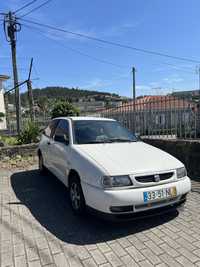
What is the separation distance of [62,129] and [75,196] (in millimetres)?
1668

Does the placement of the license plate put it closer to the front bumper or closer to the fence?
the front bumper

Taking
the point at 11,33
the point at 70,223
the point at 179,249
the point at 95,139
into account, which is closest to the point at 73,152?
the point at 95,139

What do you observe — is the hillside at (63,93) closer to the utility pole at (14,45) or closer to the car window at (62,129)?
the utility pole at (14,45)

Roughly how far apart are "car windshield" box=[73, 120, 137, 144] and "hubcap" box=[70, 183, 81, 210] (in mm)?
828

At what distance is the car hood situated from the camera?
343cm

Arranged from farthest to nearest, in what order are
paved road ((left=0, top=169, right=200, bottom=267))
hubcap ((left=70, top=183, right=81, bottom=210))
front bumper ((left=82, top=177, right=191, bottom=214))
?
hubcap ((left=70, top=183, right=81, bottom=210)) → front bumper ((left=82, top=177, right=191, bottom=214)) → paved road ((left=0, top=169, right=200, bottom=267))

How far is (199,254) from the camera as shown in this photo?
9.51 feet

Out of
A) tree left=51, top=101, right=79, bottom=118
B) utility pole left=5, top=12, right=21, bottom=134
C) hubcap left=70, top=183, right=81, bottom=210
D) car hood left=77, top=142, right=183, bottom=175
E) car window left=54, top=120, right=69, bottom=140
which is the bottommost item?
hubcap left=70, top=183, right=81, bottom=210

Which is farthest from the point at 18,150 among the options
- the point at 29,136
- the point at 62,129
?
the point at 62,129

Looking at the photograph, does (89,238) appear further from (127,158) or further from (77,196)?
(127,158)

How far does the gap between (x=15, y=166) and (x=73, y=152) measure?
4.48m

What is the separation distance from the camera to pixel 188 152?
247 inches

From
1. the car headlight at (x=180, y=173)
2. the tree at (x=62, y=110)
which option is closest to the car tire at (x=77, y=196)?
the car headlight at (x=180, y=173)

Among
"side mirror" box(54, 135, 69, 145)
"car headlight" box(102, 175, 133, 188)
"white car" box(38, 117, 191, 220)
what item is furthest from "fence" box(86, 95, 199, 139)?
"car headlight" box(102, 175, 133, 188)
